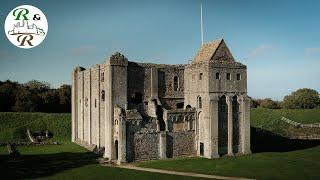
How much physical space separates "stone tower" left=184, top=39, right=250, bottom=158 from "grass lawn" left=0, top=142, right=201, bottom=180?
1040 centimetres

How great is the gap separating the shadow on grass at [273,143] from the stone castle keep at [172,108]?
5828mm

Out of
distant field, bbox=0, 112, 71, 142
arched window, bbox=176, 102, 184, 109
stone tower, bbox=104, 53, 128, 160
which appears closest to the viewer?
stone tower, bbox=104, 53, 128, 160

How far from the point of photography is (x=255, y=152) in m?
41.8

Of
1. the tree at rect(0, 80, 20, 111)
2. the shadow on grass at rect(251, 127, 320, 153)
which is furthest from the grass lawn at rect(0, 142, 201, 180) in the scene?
the tree at rect(0, 80, 20, 111)

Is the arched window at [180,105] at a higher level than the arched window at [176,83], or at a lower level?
lower

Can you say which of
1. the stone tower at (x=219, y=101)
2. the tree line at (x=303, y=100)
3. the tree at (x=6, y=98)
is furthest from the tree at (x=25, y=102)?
the tree line at (x=303, y=100)

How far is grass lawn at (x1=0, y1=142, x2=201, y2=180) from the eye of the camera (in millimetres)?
29625

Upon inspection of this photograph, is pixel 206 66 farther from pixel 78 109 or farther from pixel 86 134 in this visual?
pixel 78 109

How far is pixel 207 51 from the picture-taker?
42.1 metres

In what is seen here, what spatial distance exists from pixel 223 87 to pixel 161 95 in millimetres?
6908

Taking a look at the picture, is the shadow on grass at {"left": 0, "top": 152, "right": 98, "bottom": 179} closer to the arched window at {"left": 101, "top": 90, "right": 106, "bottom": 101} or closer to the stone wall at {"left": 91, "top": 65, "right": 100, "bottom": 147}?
the stone wall at {"left": 91, "top": 65, "right": 100, "bottom": 147}

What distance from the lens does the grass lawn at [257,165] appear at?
29969mm

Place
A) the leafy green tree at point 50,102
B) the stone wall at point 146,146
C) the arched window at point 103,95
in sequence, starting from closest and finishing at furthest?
the stone wall at point 146,146 → the arched window at point 103,95 → the leafy green tree at point 50,102

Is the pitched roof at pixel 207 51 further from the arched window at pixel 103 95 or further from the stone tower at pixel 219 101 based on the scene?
the arched window at pixel 103 95
